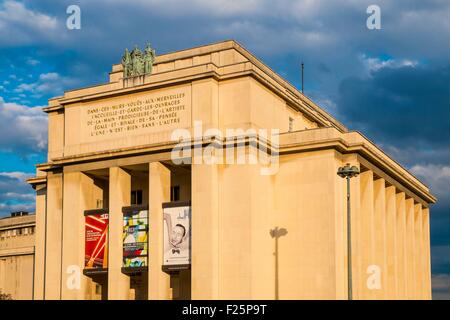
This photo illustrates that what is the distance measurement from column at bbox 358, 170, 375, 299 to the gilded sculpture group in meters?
19.2

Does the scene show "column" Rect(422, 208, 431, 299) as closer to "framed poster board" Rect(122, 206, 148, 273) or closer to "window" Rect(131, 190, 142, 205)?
"window" Rect(131, 190, 142, 205)

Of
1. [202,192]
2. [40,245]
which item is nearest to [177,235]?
[202,192]

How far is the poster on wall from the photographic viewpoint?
56000mm

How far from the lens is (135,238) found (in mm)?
58375

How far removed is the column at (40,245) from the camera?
63.8m

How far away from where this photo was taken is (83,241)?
199 feet

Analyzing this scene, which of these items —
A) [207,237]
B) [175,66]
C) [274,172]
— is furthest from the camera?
[175,66]

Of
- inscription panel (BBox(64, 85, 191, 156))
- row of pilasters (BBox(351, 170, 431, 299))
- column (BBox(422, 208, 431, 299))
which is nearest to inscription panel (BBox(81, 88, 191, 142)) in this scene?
inscription panel (BBox(64, 85, 191, 156))

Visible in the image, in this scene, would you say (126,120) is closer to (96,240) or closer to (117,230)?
(117,230)

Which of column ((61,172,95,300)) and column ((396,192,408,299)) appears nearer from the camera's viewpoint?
column ((61,172,95,300))

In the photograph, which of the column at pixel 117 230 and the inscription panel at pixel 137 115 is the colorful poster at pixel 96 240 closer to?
the column at pixel 117 230

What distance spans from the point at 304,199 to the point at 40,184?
79.3 feet
